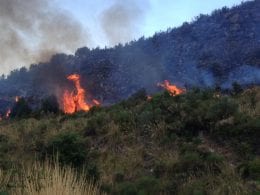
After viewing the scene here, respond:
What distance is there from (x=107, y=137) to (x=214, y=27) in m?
41.5

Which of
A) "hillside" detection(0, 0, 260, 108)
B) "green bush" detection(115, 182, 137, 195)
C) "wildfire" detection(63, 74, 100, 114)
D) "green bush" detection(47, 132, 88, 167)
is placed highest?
"hillside" detection(0, 0, 260, 108)

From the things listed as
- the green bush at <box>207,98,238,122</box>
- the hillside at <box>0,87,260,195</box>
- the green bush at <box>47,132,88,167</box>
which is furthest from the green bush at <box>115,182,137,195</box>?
the green bush at <box>207,98,238,122</box>

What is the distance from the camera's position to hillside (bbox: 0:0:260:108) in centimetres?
4756

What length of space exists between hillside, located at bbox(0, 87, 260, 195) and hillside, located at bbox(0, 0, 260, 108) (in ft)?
82.4

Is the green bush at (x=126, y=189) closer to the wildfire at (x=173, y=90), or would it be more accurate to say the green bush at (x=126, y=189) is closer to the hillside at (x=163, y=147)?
the hillside at (x=163, y=147)

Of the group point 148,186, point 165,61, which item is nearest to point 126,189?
point 148,186

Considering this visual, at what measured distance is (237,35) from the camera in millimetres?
53531

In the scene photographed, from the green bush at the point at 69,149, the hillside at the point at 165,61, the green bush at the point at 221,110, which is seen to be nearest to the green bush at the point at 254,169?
the green bush at the point at 69,149

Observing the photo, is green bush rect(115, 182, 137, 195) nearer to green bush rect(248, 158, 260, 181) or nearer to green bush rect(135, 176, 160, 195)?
green bush rect(135, 176, 160, 195)

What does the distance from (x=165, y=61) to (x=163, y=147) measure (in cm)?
4006

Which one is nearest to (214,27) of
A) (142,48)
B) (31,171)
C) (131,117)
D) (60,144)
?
(142,48)

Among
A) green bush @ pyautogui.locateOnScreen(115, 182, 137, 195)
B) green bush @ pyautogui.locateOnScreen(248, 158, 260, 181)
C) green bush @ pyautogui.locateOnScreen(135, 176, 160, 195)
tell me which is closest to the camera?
green bush @ pyautogui.locateOnScreen(115, 182, 137, 195)

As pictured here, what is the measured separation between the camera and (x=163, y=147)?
14.7m

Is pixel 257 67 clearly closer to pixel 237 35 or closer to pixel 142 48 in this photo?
pixel 237 35
